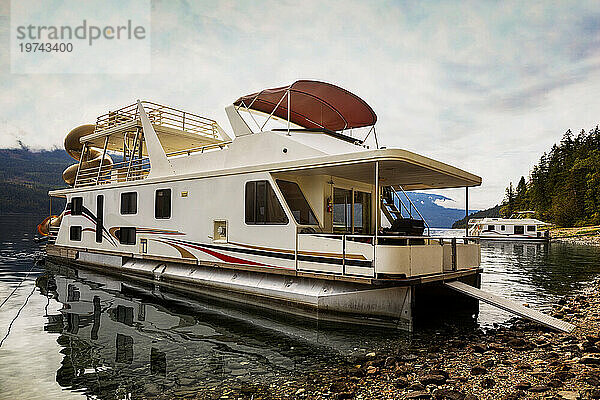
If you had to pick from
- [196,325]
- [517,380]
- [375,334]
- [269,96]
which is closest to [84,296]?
[196,325]

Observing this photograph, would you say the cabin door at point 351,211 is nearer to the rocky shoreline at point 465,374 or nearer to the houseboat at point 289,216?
the houseboat at point 289,216

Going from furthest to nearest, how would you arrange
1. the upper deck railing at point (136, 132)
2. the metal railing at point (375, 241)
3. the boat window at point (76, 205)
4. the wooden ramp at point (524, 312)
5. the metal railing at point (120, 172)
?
1. the boat window at point (76, 205)
2. the upper deck railing at point (136, 132)
3. the metal railing at point (120, 172)
4. the metal railing at point (375, 241)
5. the wooden ramp at point (524, 312)

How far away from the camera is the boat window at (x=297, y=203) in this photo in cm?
1062

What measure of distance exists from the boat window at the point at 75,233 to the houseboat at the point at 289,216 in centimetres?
197

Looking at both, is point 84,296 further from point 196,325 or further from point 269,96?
point 269,96

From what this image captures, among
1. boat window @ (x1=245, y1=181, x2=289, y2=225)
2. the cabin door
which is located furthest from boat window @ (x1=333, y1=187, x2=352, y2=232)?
boat window @ (x1=245, y1=181, x2=289, y2=225)

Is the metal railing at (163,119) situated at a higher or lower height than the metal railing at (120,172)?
higher

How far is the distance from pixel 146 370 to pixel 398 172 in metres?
6.83

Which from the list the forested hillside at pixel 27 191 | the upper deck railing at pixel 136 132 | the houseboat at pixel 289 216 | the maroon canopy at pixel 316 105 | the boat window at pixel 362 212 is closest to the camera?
the houseboat at pixel 289 216

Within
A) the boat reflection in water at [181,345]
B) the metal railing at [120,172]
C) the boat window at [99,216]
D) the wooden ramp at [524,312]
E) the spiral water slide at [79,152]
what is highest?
the spiral water slide at [79,152]

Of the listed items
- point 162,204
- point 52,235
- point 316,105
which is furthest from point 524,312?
point 52,235

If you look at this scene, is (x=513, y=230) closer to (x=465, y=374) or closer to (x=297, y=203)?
(x=297, y=203)

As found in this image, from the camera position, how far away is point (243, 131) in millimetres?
11922

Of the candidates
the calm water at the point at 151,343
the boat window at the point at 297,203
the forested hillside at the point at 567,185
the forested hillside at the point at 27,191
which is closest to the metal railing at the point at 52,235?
the calm water at the point at 151,343
